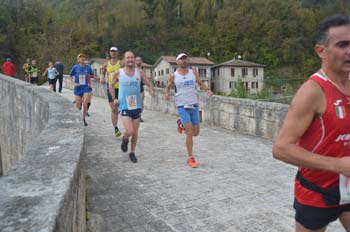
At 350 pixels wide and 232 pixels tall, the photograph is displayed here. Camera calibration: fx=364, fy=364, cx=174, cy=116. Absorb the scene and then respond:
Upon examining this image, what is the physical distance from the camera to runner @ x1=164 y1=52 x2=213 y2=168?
600cm

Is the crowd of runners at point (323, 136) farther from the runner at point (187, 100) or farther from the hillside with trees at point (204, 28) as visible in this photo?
the hillside with trees at point (204, 28)

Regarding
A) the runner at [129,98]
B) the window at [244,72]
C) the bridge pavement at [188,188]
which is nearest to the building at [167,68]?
the window at [244,72]

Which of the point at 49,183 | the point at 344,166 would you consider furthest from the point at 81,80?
the point at 344,166

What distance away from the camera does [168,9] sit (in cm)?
9094

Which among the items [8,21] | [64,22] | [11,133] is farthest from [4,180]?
[64,22]

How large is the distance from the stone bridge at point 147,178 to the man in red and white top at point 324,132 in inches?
49.2

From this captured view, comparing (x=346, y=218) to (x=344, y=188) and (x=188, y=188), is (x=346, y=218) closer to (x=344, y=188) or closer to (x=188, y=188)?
(x=344, y=188)

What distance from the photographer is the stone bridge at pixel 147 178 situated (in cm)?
194

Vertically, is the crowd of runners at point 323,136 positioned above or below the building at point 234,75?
below

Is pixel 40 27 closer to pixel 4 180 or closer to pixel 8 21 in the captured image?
pixel 8 21

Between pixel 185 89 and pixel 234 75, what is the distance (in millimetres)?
60813

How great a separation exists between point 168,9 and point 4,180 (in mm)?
92966

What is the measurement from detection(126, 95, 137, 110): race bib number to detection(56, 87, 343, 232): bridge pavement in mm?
931

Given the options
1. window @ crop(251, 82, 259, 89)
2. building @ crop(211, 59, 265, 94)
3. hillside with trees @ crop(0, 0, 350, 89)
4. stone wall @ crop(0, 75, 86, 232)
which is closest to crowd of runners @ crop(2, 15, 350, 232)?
stone wall @ crop(0, 75, 86, 232)
